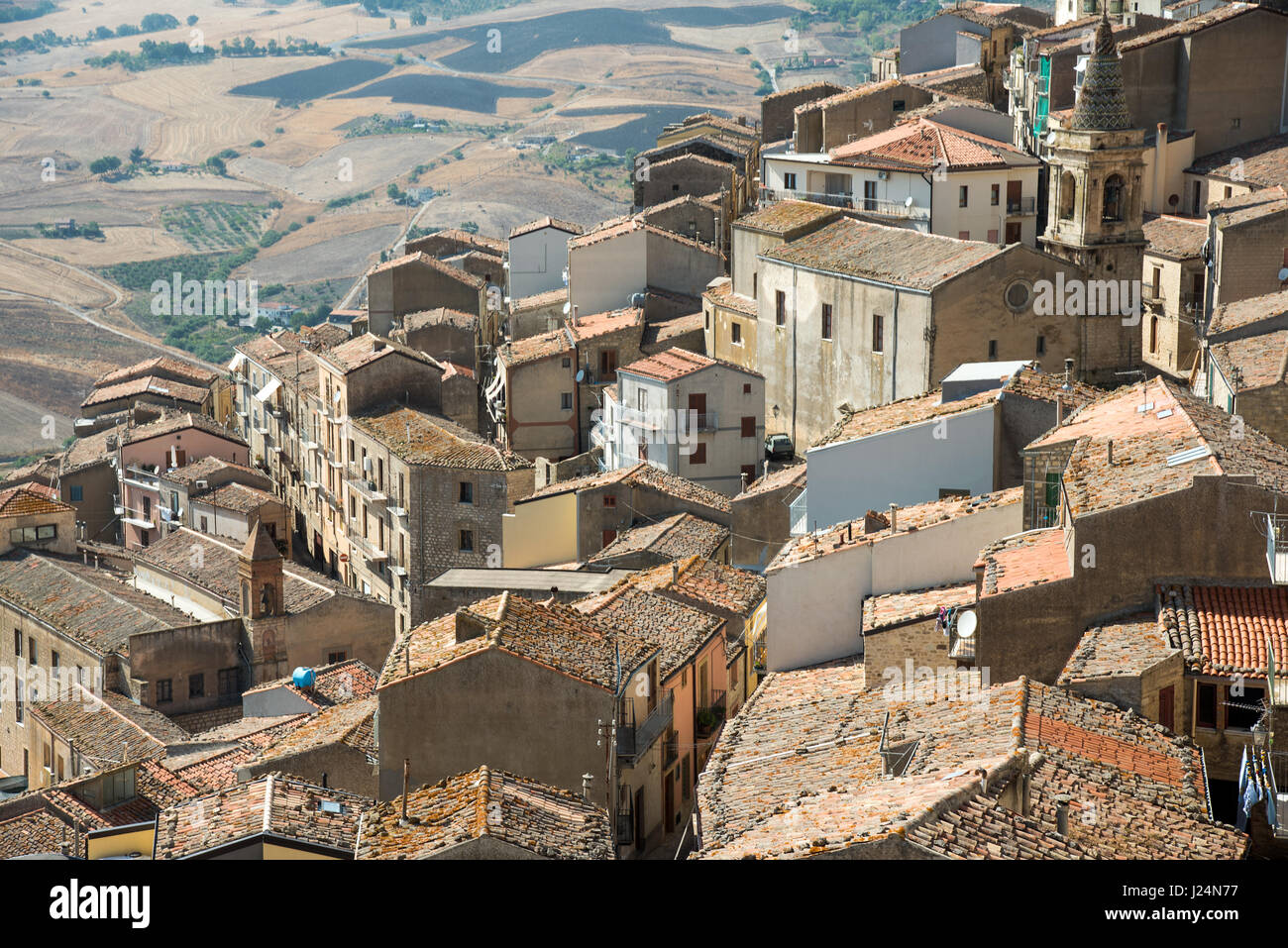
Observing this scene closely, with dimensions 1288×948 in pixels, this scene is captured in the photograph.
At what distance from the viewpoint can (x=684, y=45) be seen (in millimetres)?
192375

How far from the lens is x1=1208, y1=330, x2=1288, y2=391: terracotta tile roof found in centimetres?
2811

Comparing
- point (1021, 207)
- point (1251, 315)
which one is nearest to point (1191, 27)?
point (1021, 207)

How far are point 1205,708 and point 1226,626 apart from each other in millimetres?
891

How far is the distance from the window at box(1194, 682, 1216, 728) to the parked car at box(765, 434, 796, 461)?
82.6 ft

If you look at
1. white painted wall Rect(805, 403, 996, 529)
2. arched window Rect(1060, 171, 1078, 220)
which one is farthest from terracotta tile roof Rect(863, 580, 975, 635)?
arched window Rect(1060, 171, 1078, 220)

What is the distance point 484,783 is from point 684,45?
597 ft

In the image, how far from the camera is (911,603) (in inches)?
869

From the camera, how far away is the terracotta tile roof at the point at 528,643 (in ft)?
70.0

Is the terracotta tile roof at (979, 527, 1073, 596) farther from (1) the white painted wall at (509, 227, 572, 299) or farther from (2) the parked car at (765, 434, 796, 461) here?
(1) the white painted wall at (509, 227, 572, 299)

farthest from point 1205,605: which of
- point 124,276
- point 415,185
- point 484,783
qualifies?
point 415,185

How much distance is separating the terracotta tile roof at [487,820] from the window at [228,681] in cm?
2376

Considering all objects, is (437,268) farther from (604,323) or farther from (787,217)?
(787,217)

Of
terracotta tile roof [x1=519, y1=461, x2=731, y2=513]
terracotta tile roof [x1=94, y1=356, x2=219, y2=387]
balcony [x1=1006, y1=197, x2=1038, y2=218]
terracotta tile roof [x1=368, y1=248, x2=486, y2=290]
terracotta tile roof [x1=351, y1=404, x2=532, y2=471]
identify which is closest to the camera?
terracotta tile roof [x1=519, y1=461, x2=731, y2=513]

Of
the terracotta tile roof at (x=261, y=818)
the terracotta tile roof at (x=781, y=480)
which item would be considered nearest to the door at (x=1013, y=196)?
the terracotta tile roof at (x=781, y=480)
